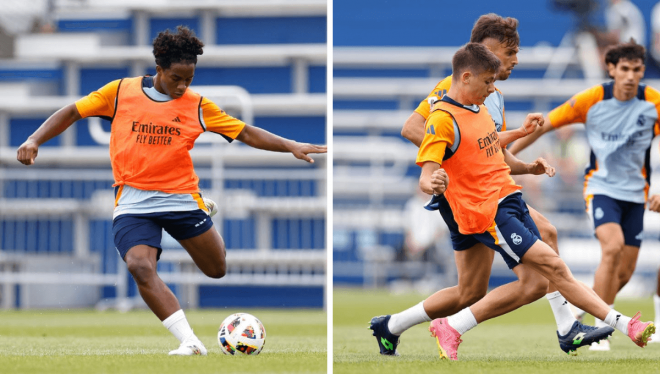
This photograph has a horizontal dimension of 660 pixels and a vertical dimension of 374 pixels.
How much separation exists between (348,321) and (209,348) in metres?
4.69

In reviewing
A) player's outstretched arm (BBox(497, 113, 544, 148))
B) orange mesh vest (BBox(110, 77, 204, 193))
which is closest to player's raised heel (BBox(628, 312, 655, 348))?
player's outstretched arm (BBox(497, 113, 544, 148))

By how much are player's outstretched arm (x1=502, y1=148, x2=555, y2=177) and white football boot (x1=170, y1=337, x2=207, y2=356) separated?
214 centimetres

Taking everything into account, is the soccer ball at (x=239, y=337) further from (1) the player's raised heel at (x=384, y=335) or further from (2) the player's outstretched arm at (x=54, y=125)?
(2) the player's outstretched arm at (x=54, y=125)

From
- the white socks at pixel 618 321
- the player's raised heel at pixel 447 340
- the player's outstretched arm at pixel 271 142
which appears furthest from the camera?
the player's outstretched arm at pixel 271 142

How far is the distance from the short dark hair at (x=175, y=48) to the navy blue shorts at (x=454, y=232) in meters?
1.75

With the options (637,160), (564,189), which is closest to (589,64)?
(564,189)

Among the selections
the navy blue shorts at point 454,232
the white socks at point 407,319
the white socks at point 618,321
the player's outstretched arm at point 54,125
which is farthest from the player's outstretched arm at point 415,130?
the player's outstretched arm at point 54,125

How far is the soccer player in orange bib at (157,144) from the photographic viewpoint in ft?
20.0

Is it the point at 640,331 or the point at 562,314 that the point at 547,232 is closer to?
the point at 562,314

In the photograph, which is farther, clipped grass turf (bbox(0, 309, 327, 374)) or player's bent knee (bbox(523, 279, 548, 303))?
player's bent knee (bbox(523, 279, 548, 303))

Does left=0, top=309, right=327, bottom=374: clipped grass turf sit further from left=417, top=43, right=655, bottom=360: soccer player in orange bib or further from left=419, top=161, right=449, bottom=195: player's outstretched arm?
left=417, top=43, right=655, bottom=360: soccer player in orange bib

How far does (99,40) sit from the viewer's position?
18828 mm

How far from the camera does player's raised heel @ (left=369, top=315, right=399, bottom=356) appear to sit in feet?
20.2

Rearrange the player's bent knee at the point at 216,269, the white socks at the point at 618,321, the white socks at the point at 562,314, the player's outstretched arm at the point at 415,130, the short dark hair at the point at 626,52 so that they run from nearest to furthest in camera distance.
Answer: the white socks at the point at 618,321
the player's outstretched arm at the point at 415,130
the white socks at the point at 562,314
the player's bent knee at the point at 216,269
the short dark hair at the point at 626,52
